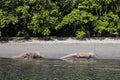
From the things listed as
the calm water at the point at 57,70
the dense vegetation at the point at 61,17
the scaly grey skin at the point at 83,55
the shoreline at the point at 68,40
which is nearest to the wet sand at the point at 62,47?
the shoreline at the point at 68,40

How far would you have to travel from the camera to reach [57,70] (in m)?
25.0

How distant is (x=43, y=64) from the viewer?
2789 centimetres

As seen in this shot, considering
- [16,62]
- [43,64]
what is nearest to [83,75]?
[43,64]

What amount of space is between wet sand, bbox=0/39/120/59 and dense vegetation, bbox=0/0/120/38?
1152 millimetres

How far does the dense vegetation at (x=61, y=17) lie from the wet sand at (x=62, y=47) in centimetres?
115

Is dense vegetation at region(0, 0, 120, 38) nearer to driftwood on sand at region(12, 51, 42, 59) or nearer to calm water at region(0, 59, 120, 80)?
driftwood on sand at region(12, 51, 42, 59)

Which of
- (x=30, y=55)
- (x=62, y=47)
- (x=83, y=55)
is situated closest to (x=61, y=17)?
(x=62, y=47)

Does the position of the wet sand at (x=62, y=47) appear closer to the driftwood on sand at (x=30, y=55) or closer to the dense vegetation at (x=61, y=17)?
the driftwood on sand at (x=30, y=55)

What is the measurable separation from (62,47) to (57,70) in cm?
952

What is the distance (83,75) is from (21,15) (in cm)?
1591

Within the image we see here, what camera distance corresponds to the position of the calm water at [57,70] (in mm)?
22359

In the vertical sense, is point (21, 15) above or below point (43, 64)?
above

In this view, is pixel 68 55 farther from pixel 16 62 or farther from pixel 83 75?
pixel 83 75

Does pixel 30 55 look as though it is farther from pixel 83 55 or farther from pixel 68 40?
pixel 68 40
